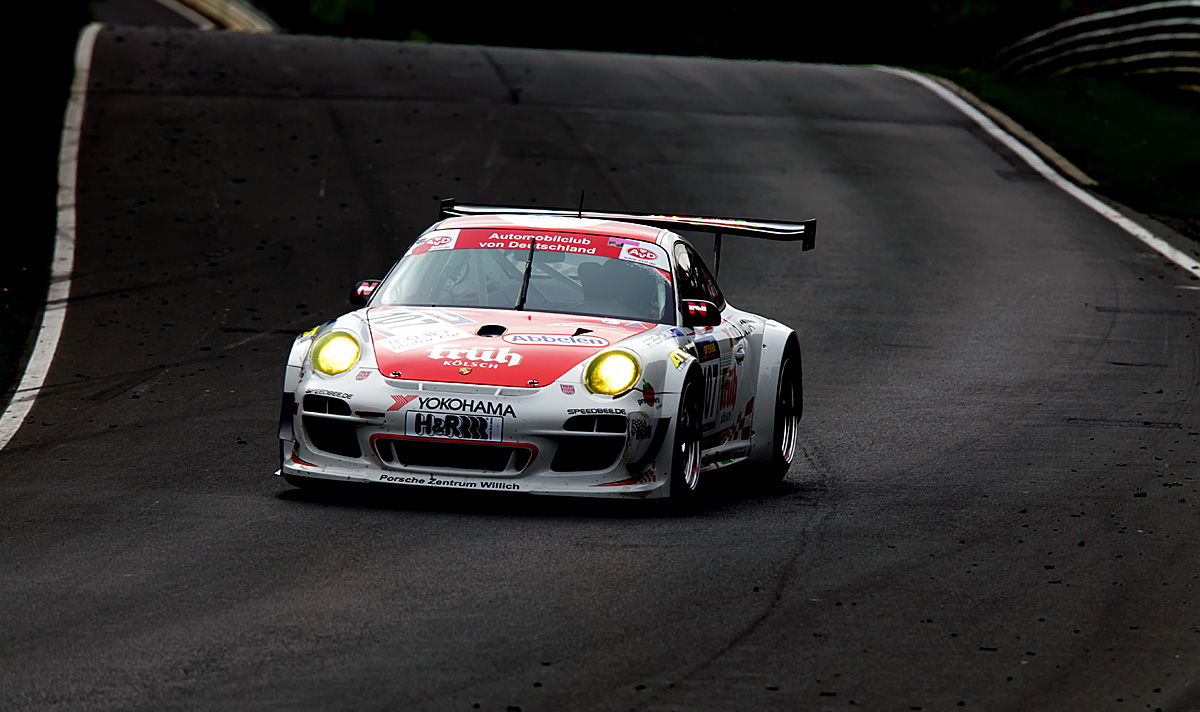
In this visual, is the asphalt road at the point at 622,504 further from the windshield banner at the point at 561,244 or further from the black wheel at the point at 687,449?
the windshield banner at the point at 561,244

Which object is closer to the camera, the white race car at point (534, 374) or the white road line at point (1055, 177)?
the white race car at point (534, 374)

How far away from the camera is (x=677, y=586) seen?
6871 mm

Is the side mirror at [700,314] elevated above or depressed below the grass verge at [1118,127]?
above

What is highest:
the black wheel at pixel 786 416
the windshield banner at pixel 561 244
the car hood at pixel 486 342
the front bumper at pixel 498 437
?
the windshield banner at pixel 561 244

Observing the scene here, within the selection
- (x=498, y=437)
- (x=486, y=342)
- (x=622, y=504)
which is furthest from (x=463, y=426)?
(x=622, y=504)

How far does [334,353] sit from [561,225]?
1.69 m

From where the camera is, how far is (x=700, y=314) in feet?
29.9

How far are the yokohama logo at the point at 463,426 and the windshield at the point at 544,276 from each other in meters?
1.19

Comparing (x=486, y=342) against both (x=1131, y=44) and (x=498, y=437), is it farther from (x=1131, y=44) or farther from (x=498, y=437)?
(x=1131, y=44)

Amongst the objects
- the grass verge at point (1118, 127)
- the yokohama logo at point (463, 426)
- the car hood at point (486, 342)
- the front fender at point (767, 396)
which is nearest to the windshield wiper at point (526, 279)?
the car hood at point (486, 342)

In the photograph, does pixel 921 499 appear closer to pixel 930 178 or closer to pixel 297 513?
pixel 297 513

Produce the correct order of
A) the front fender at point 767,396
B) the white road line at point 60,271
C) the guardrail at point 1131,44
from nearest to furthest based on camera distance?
the front fender at point 767,396
the white road line at point 60,271
the guardrail at point 1131,44

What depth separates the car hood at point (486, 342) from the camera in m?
8.32

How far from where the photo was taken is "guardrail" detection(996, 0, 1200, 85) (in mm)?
29625
